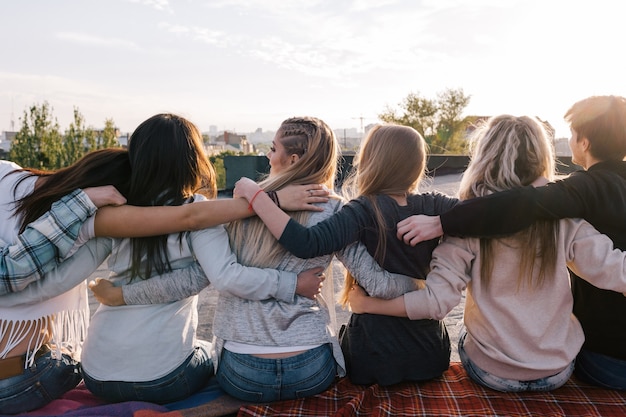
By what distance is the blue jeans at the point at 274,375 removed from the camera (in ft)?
7.38

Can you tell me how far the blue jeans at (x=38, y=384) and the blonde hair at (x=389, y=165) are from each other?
146cm

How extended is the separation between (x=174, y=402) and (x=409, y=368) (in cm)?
105

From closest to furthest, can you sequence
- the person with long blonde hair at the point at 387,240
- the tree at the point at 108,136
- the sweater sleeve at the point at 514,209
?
the sweater sleeve at the point at 514,209 < the person with long blonde hair at the point at 387,240 < the tree at the point at 108,136

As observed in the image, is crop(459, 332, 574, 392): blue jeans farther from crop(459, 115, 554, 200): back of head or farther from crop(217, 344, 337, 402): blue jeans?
crop(459, 115, 554, 200): back of head

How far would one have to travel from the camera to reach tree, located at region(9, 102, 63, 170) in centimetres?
1644

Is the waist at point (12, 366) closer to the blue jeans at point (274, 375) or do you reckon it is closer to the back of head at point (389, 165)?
the blue jeans at point (274, 375)

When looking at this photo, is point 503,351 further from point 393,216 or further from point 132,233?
point 132,233

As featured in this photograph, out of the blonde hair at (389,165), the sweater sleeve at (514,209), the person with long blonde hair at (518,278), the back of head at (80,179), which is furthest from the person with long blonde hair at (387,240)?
the back of head at (80,179)

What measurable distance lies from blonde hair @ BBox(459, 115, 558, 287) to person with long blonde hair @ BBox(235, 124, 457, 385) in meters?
0.19

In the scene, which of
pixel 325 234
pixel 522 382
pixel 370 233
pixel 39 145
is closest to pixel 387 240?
pixel 370 233

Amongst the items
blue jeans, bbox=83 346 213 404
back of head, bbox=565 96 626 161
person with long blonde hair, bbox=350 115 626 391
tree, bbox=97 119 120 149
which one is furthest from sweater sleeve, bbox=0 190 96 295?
tree, bbox=97 119 120 149

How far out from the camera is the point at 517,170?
2342 mm

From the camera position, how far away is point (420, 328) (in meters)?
2.38

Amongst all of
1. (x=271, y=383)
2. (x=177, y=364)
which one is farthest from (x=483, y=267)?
(x=177, y=364)
